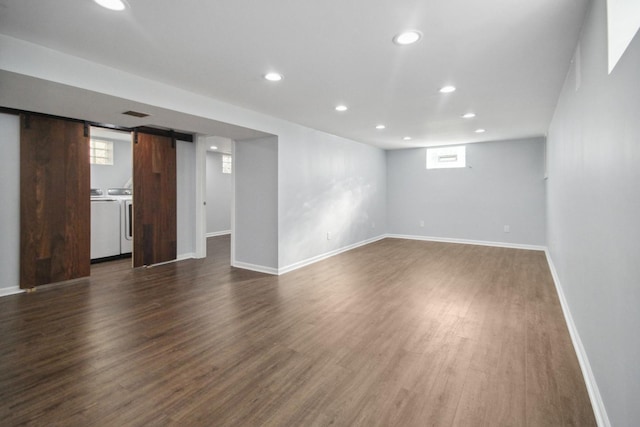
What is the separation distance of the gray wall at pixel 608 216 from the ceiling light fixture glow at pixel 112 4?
2397mm

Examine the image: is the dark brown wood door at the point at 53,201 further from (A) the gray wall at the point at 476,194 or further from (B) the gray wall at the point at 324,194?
(A) the gray wall at the point at 476,194

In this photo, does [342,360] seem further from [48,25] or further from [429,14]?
[48,25]

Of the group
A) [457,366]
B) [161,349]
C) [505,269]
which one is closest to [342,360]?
[457,366]

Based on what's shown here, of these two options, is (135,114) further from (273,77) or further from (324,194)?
(324,194)

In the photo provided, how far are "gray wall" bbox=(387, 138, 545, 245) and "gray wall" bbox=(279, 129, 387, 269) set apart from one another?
0.74m

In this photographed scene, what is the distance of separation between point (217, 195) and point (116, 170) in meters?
2.41

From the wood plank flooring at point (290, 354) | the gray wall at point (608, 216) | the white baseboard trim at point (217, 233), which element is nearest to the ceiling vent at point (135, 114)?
the wood plank flooring at point (290, 354)

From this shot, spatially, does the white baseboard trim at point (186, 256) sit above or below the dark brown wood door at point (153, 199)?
below

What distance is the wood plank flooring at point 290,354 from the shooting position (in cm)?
171

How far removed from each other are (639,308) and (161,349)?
273 cm

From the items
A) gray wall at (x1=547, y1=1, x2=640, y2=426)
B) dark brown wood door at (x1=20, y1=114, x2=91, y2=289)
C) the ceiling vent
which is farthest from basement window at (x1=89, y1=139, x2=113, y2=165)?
gray wall at (x1=547, y1=1, x2=640, y2=426)

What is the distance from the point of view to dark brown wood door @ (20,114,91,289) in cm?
373

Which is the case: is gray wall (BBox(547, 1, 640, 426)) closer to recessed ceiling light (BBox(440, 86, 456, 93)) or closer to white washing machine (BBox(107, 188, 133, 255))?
recessed ceiling light (BBox(440, 86, 456, 93))

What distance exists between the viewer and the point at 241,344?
2.47 metres
